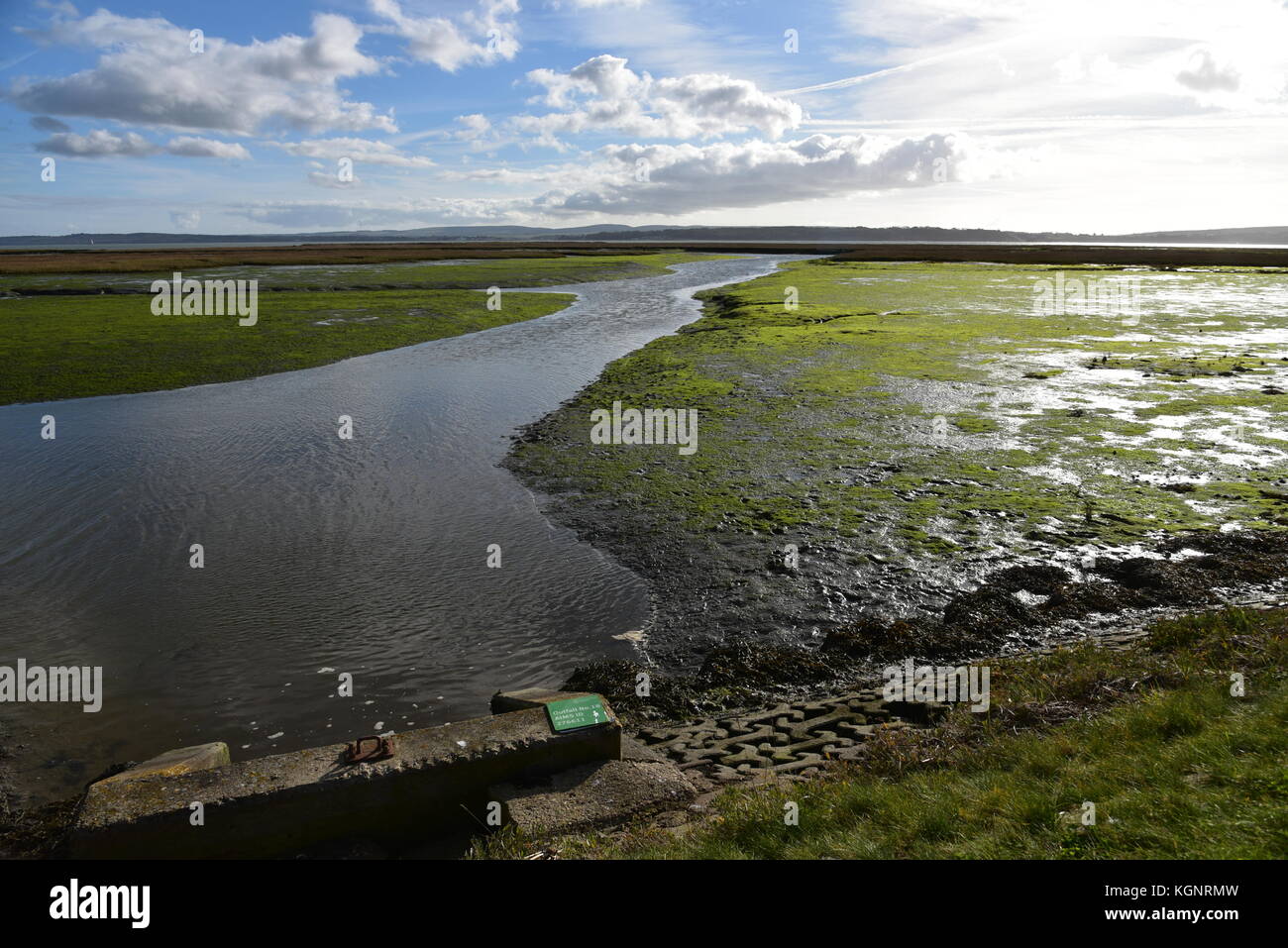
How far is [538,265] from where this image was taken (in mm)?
106062

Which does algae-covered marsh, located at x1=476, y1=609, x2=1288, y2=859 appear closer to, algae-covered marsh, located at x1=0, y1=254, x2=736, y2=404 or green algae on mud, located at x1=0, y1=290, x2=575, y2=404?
green algae on mud, located at x1=0, y1=290, x2=575, y2=404

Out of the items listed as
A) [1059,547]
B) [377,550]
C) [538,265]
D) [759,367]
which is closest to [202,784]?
[377,550]

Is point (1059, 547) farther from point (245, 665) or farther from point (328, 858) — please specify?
point (245, 665)

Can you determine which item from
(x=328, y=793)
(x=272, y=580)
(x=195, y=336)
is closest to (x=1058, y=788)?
(x=328, y=793)

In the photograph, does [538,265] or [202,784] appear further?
[538,265]

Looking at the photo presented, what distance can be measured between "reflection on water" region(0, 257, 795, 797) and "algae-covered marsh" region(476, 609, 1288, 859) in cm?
448

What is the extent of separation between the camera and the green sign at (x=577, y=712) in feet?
25.8

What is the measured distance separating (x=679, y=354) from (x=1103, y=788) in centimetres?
3031

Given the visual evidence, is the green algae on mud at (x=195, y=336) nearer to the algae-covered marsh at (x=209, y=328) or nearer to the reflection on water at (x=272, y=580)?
the algae-covered marsh at (x=209, y=328)

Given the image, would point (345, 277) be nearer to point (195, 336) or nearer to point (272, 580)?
point (195, 336)

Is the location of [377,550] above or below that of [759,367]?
below

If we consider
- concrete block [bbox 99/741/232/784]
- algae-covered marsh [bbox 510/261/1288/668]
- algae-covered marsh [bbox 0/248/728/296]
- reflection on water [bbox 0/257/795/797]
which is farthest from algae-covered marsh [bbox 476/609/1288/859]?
algae-covered marsh [bbox 0/248/728/296]
